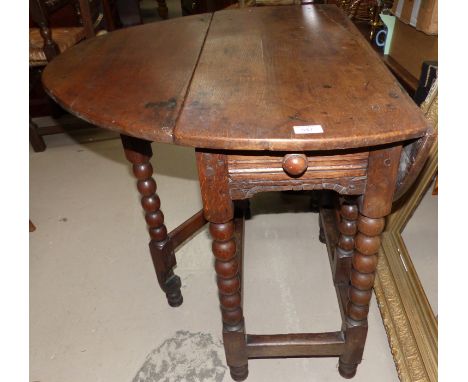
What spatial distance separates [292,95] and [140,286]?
1.13 meters

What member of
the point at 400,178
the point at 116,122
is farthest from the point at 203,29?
the point at 400,178

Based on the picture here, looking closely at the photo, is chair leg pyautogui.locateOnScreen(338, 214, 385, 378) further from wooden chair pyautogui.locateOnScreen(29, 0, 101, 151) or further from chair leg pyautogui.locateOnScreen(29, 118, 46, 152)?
chair leg pyautogui.locateOnScreen(29, 118, 46, 152)

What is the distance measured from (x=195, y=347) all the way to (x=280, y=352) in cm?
36

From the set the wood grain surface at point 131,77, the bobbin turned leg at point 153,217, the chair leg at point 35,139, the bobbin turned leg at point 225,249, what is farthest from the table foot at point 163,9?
the bobbin turned leg at point 225,249

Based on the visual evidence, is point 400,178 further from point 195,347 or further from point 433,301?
point 195,347

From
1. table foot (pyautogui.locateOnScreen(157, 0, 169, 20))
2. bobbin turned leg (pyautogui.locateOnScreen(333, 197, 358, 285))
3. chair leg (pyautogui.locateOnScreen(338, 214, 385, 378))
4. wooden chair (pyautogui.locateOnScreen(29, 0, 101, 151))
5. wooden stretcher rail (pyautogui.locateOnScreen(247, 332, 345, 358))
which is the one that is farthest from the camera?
table foot (pyautogui.locateOnScreen(157, 0, 169, 20))

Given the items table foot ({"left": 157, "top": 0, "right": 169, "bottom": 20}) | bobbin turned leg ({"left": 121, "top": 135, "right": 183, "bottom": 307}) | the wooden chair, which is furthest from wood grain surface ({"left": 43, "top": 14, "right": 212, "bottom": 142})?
table foot ({"left": 157, "top": 0, "right": 169, "bottom": 20})

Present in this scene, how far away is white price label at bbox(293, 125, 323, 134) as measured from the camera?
654 mm

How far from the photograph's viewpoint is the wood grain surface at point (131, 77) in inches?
29.6

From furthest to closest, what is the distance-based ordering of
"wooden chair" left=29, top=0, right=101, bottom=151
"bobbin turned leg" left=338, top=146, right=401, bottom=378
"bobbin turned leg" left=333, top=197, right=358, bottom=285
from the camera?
"wooden chair" left=29, top=0, right=101, bottom=151 → "bobbin turned leg" left=333, top=197, right=358, bottom=285 → "bobbin turned leg" left=338, top=146, right=401, bottom=378

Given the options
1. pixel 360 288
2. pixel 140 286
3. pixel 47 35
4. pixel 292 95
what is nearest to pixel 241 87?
pixel 292 95

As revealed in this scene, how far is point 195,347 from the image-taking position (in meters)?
1.37

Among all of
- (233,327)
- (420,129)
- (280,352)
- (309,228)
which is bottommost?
(309,228)

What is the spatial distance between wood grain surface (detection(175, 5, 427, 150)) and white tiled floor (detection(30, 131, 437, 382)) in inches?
28.5
